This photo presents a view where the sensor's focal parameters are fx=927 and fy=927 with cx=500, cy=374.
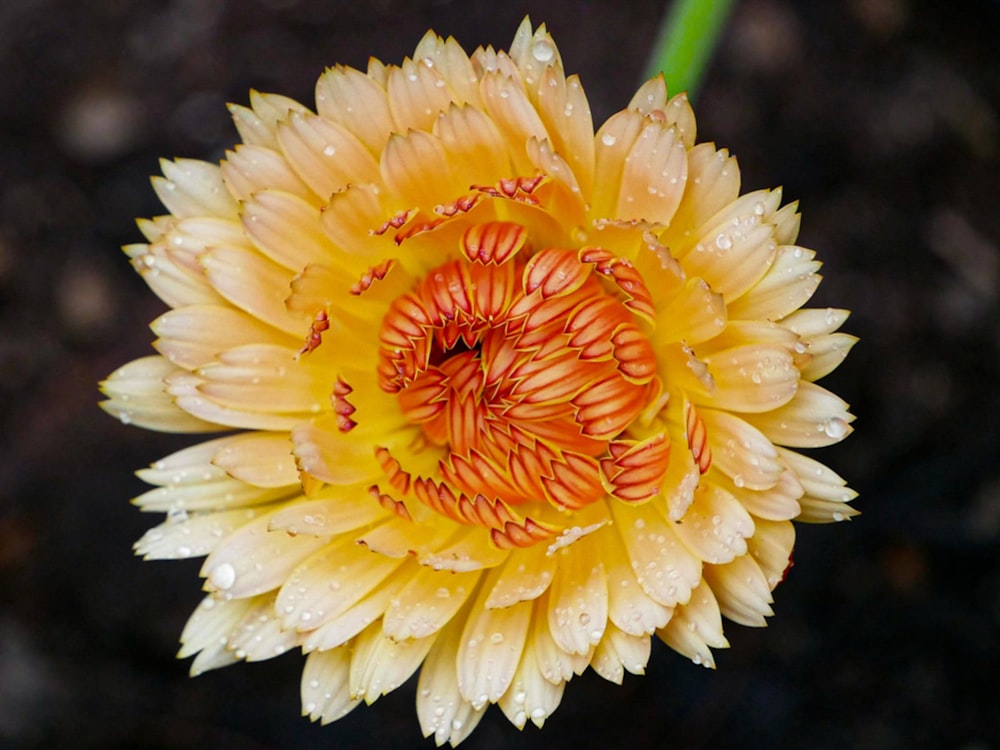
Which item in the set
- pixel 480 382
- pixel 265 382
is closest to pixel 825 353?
pixel 480 382

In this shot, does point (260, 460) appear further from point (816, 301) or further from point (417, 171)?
point (816, 301)

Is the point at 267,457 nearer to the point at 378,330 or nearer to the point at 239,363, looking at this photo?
the point at 239,363

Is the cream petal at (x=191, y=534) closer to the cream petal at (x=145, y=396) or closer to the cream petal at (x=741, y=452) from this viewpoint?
the cream petal at (x=145, y=396)

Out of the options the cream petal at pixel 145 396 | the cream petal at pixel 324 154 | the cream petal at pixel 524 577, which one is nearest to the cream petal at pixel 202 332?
the cream petal at pixel 145 396

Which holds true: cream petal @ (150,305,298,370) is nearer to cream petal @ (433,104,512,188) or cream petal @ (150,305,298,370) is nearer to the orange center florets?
the orange center florets

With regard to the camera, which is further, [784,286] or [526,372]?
[526,372]
